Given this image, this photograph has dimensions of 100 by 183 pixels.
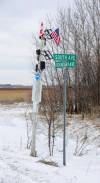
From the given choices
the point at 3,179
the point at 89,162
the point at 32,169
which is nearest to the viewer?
the point at 3,179

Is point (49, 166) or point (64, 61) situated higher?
point (64, 61)

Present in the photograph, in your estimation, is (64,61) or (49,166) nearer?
(49,166)

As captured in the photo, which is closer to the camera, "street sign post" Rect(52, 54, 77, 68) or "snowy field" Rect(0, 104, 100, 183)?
"snowy field" Rect(0, 104, 100, 183)

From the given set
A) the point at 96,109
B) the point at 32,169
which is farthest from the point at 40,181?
the point at 96,109

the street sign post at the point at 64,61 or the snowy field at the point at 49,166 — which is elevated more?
the street sign post at the point at 64,61

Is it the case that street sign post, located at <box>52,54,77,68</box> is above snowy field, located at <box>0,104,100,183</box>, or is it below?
above

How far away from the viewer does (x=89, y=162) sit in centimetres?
1212

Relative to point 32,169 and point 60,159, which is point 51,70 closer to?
Result: point 60,159

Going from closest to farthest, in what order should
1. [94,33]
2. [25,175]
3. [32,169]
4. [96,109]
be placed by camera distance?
[25,175] < [32,169] < [96,109] < [94,33]

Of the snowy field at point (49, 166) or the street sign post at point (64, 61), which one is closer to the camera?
the snowy field at point (49, 166)

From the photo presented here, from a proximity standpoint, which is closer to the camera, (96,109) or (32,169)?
A: (32,169)

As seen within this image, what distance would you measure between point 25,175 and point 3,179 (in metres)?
0.92

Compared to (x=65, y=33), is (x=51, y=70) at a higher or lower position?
lower

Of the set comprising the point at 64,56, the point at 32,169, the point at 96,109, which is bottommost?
the point at 96,109
